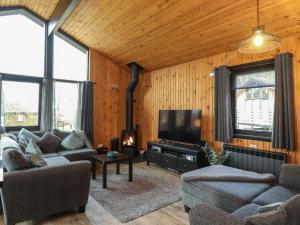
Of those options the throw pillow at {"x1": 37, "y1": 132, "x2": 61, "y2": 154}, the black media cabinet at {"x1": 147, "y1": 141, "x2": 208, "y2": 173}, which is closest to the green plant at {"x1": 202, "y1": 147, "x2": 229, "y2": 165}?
the black media cabinet at {"x1": 147, "y1": 141, "x2": 208, "y2": 173}

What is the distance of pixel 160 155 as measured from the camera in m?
4.84

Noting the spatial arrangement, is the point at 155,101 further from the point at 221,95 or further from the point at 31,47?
the point at 31,47

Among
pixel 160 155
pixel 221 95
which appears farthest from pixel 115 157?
pixel 221 95

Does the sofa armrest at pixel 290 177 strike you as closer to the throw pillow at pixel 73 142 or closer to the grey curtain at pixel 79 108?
the throw pillow at pixel 73 142

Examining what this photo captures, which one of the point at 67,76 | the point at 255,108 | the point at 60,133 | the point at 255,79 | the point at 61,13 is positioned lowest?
the point at 60,133

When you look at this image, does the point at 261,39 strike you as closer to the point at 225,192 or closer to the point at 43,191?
the point at 225,192

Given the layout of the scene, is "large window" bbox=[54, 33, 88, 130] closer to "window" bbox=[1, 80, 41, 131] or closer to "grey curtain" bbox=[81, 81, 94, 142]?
"grey curtain" bbox=[81, 81, 94, 142]

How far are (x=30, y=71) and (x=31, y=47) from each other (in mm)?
614

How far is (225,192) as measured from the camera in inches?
91.1

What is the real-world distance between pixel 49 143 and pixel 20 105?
1308mm

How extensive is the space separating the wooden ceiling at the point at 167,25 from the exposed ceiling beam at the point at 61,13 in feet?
0.68

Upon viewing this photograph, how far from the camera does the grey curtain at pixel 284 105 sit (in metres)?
3.22

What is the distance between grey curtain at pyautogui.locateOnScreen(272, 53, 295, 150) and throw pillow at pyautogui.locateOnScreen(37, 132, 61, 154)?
4283 mm

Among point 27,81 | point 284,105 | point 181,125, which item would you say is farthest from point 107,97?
point 284,105
